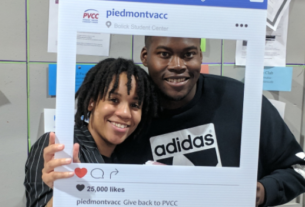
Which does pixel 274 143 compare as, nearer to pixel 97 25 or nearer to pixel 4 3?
pixel 97 25

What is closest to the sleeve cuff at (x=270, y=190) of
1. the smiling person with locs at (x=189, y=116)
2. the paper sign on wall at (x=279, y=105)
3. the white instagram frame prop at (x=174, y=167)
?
the smiling person with locs at (x=189, y=116)

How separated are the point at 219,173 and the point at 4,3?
776 millimetres

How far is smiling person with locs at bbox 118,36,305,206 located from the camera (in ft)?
1.63

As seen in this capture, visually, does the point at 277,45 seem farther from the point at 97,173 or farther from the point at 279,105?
the point at 97,173

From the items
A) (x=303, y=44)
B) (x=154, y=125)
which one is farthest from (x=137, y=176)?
(x=303, y=44)

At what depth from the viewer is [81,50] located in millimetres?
494

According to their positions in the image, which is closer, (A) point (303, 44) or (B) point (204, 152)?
(B) point (204, 152)

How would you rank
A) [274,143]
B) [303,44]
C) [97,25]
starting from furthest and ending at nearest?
[303,44], [274,143], [97,25]

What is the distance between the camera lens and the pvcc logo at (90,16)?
452mm

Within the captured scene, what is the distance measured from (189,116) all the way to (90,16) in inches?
11.8

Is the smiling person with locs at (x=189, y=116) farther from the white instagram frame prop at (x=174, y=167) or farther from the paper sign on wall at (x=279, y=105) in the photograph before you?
the paper sign on wall at (x=279, y=105)

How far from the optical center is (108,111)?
19.6 inches

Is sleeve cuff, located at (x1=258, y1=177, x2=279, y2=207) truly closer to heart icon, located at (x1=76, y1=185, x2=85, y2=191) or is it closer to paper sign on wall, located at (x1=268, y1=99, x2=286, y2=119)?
paper sign on wall, located at (x1=268, y1=99, x2=286, y2=119)

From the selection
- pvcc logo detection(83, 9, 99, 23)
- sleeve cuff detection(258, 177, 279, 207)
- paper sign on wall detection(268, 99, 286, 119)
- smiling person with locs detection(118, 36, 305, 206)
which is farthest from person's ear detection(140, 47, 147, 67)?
paper sign on wall detection(268, 99, 286, 119)
